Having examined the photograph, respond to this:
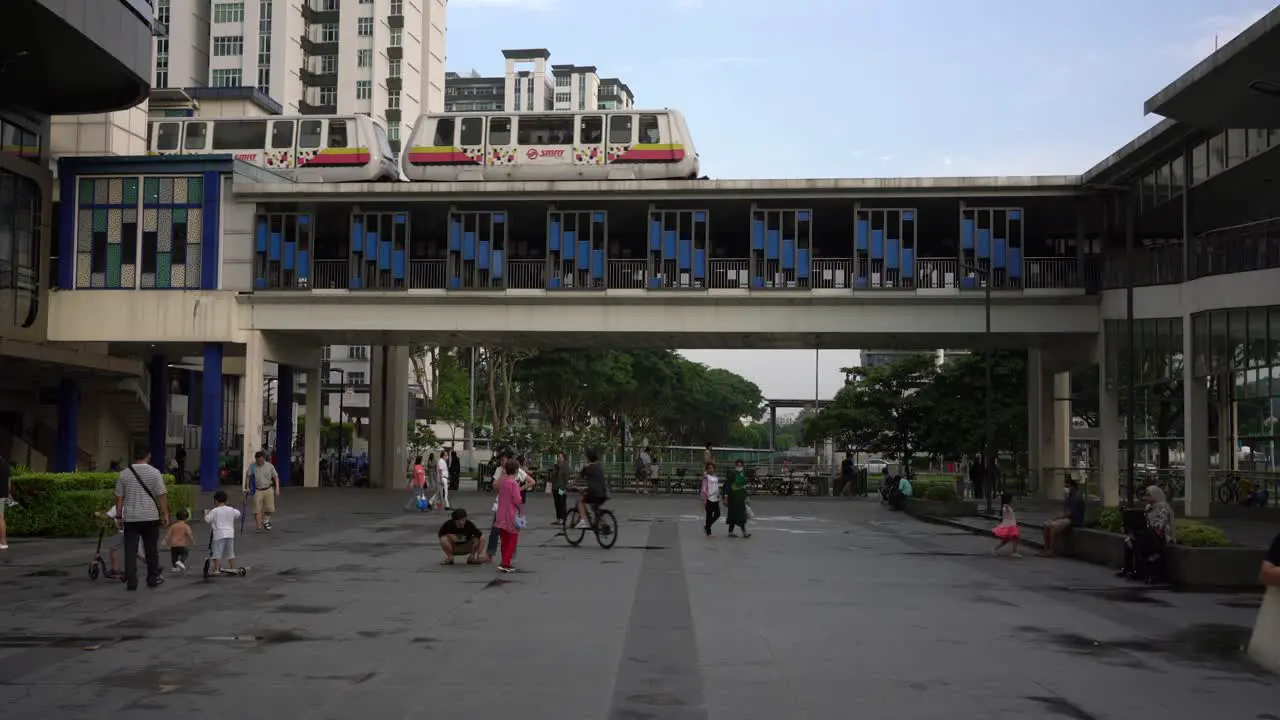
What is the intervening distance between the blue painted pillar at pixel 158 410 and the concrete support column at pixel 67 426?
384cm

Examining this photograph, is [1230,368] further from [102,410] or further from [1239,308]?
[102,410]

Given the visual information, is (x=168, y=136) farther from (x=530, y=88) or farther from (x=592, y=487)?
(x=530, y=88)

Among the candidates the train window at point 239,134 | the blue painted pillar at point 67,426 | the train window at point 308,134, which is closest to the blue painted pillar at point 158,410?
the blue painted pillar at point 67,426

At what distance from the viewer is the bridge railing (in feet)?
149

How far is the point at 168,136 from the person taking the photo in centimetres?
4897

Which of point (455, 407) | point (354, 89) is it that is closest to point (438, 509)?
point (455, 407)

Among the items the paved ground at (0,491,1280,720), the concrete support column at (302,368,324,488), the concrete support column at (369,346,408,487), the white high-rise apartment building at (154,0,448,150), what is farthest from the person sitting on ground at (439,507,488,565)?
the white high-rise apartment building at (154,0,448,150)

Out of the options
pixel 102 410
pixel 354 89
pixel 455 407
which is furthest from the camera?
pixel 354 89

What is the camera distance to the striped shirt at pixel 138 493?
16922mm

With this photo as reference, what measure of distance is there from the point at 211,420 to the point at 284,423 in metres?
7.34

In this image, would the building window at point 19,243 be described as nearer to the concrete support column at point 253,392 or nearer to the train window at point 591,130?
the concrete support column at point 253,392

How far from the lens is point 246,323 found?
4728 centimetres

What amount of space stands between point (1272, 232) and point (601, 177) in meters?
21.1

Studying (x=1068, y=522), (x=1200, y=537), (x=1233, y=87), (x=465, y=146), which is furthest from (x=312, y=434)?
(x=1200, y=537)
